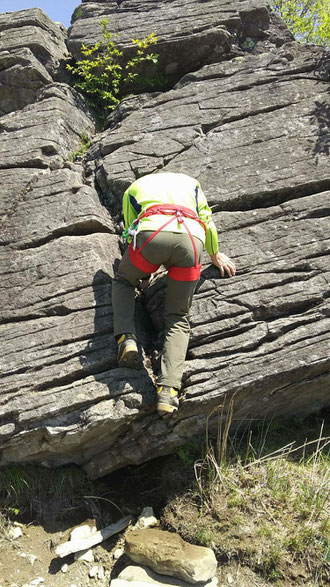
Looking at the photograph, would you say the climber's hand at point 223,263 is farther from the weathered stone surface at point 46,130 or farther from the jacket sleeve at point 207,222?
the weathered stone surface at point 46,130

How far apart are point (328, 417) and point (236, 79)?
21.3ft

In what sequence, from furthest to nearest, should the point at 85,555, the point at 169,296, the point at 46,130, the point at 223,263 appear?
1. the point at 46,130
2. the point at 223,263
3. the point at 169,296
4. the point at 85,555

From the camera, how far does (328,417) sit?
21.1 ft

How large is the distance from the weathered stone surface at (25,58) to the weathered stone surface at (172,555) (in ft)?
28.7

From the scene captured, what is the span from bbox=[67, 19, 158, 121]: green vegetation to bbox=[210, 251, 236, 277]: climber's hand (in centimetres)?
534

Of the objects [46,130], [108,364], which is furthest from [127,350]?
[46,130]

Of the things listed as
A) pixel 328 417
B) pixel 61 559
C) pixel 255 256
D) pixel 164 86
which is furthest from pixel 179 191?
pixel 164 86

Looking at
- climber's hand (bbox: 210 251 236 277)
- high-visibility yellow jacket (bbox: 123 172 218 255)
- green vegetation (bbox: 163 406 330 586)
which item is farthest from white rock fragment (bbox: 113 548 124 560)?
high-visibility yellow jacket (bbox: 123 172 218 255)

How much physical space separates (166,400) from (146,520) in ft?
5.54

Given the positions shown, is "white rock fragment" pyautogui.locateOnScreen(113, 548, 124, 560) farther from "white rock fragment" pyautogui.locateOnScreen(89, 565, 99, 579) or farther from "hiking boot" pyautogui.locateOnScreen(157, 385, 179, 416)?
"hiking boot" pyautogui.locateOnScreen(157, 385, 179, 416)

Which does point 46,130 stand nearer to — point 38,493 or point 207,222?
point 207,222

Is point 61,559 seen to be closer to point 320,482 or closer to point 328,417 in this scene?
point 320,482

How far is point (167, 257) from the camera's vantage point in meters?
5.23

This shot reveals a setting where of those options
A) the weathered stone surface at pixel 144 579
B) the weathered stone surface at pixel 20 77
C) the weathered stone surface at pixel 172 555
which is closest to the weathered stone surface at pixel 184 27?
the weathered stone surface at pixel 20 77
